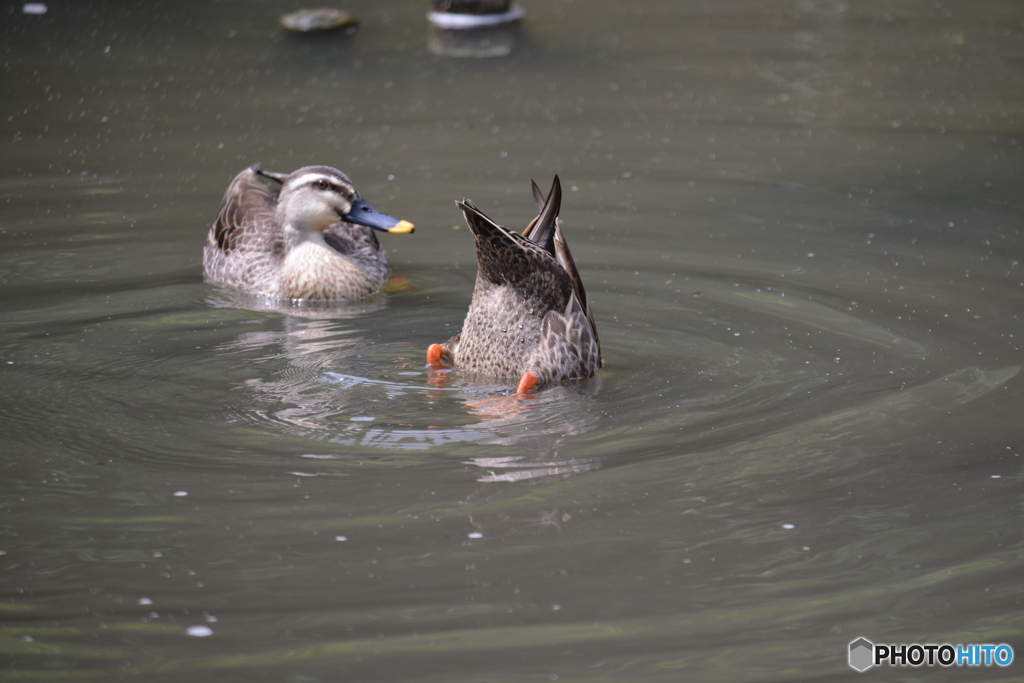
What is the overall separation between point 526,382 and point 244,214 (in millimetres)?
3663

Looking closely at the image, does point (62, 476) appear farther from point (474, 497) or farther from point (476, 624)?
point (476, 624)

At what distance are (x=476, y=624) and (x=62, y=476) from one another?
2.27 m

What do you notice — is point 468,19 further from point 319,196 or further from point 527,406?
point 527,406

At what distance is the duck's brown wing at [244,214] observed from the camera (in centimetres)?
884

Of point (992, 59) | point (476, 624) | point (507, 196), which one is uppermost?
point (992, 59)

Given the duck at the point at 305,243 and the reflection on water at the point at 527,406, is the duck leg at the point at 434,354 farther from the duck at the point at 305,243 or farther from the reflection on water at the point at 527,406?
the duck at the point at 305,243

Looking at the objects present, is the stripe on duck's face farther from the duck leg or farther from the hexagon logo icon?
the hexagon logo icon

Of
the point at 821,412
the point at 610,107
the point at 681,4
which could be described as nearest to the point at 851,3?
the point at 681,4

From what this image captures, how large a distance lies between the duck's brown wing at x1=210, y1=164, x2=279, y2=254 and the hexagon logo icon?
599 centimetres

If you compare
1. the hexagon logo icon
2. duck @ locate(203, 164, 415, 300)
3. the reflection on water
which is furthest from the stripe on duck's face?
the hexagon logo icon


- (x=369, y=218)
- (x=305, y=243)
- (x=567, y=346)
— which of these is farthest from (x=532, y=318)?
(x=305, y=243)

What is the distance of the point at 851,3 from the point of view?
18.6 meters

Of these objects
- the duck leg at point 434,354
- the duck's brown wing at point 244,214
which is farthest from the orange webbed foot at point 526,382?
the duck's brown wing at point 244,214

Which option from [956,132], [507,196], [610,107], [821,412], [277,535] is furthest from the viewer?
[610,107]
